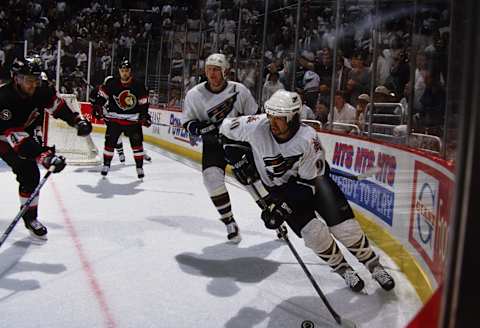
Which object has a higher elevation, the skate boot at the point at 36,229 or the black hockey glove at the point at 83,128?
the black hockey glove at the point at 83,128

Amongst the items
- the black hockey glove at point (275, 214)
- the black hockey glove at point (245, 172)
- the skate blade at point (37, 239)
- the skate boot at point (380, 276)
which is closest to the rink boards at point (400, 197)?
the skate boot at point (380, 276)

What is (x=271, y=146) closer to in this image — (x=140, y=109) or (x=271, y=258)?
(x=271, y=258)

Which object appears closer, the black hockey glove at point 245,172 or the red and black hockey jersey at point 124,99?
the black hockey glove at point 245,172

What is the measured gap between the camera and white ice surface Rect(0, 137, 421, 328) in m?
2.16

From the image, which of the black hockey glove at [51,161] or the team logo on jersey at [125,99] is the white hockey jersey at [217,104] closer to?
the black hockey glove at [51,161]

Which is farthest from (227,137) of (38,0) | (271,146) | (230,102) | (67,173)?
(38,0)

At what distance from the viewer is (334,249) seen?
250 centimetres

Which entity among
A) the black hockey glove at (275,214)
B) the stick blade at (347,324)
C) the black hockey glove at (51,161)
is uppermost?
the black hockey glove at (51,161)

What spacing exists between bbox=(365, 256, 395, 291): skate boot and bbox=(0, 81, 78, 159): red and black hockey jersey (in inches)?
73.7

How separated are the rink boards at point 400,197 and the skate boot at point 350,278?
25cm

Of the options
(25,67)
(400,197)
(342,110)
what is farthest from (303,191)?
(342,110)

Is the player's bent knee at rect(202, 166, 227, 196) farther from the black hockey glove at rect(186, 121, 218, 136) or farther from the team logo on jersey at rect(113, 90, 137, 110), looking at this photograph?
the team logo on jersey at rect(113, 90, 137, 110)

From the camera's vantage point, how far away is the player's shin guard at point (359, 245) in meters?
2.52

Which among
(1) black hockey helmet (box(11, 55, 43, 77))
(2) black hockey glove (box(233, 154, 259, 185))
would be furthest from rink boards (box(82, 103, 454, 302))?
(1) black hockey helmet (box(11, 55, 43, 77))
